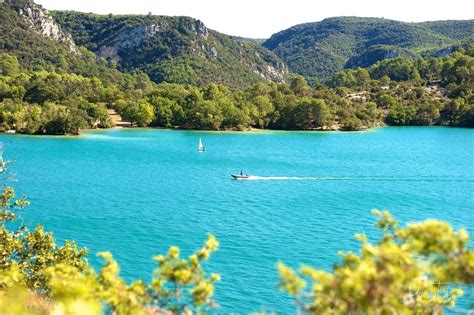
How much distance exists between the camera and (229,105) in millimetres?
116812

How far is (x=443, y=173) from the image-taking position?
6369 cm

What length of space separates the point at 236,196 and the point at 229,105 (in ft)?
226

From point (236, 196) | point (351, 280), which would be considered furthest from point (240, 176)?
point (351, 280)

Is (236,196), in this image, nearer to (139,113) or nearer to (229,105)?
(229,105)

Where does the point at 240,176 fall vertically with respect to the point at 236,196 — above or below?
above

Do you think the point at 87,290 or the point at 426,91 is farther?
the point at 426,91

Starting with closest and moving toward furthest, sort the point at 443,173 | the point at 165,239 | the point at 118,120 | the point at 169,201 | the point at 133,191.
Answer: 1. the point at 165,239
2. the point at 169,201
3. the point at 133,191
4. the point at 443,173
5. the point at 118,120

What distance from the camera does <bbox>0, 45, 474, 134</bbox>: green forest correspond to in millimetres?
101500

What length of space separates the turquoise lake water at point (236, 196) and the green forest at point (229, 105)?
14.4 metres

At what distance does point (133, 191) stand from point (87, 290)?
44.6 metres

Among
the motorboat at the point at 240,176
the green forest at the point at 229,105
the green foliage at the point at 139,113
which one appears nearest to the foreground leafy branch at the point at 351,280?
the motorboat at the point at 240,176

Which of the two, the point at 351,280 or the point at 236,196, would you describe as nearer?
the point at 351,280

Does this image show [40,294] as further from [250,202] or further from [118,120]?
[118,120]

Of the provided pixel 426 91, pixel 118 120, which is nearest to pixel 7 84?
pixel 118 120
